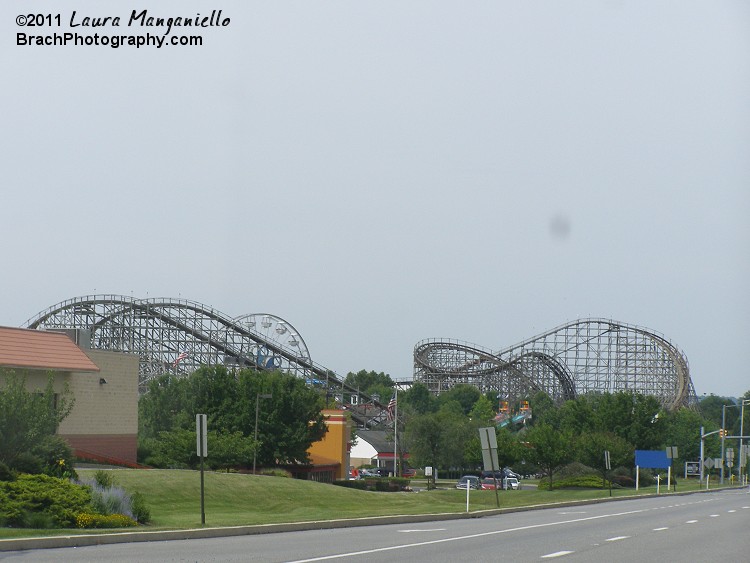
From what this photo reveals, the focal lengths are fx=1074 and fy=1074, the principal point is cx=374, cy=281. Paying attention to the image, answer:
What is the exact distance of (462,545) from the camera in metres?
19.2

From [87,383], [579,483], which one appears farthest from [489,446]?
[579,483]

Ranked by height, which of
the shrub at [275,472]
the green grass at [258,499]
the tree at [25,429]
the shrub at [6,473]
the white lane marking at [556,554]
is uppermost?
the tree at [25,429]

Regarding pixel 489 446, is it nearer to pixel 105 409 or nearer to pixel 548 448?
pixel 105 409

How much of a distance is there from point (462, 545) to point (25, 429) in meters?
13.5

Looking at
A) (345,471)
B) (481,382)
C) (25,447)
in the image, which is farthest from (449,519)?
(481,382)

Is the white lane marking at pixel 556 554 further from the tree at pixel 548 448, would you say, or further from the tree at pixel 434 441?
the tree at pixel 434 441

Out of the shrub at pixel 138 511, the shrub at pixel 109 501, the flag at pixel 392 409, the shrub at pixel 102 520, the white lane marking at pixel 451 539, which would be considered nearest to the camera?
the white lane marking at pixel 451 539

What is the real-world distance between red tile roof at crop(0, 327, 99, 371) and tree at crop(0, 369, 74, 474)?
12.8 meters

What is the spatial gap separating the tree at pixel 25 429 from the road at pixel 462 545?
339 inches

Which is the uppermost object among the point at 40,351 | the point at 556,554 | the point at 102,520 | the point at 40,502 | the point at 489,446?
the point at 40,351

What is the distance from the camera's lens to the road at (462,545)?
16.5m

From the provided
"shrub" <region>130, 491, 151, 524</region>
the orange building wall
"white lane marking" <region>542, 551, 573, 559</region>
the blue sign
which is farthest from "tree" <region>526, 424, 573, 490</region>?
"white lane marking" <region>542, 551, 573, 559</region>

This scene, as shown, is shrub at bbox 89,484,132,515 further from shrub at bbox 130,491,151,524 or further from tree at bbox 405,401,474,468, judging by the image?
tree at bbox 405,401,474,468

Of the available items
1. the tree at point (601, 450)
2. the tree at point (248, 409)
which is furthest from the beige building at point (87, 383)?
the tree at point (601, 450)
